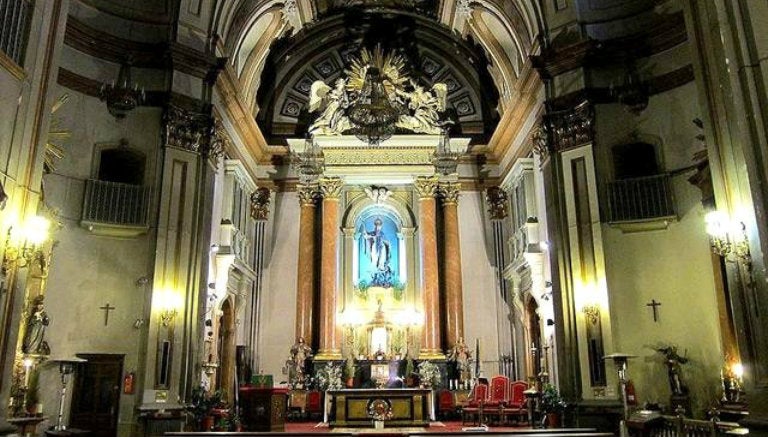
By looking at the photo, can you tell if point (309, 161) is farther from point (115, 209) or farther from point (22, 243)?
point (22, 243)

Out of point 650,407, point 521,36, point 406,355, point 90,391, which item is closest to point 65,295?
point 90,391

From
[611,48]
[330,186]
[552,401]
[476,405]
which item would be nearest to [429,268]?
[330,186]

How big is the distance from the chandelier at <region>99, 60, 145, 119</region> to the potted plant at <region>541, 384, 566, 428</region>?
10.1 meters

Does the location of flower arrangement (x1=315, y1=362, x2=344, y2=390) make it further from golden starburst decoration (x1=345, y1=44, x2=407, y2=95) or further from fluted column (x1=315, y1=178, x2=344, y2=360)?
golden starburst decoration (x1=345, y1=44, x2=407, y2=95)

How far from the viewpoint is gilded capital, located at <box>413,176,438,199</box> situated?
1962cm

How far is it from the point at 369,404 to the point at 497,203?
26.1 ft

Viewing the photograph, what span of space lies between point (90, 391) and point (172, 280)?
2.57 m

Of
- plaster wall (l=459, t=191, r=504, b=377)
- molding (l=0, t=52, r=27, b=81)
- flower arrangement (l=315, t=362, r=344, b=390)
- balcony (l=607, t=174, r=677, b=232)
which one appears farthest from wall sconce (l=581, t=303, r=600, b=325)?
Result: molding (l=0, t=52, r=27, b=81)

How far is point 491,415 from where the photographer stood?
15359 mm

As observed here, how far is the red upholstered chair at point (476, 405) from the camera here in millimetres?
15128

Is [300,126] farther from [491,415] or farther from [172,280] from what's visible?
[491,415]

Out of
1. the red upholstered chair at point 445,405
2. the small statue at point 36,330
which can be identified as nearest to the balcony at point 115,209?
the small statue at point 36,330

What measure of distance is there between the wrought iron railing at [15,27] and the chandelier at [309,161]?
9098 mm

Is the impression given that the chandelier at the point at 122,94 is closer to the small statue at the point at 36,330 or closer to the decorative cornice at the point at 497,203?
the small statue at the point at 36,330
